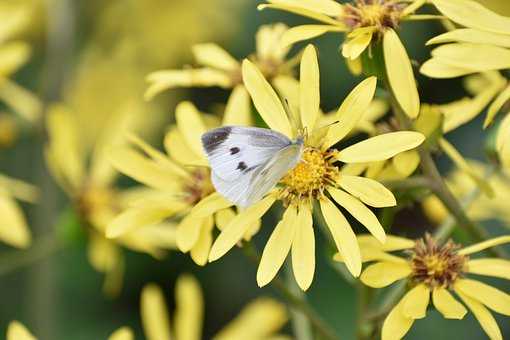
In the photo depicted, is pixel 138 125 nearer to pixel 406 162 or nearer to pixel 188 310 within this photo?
pixel 188 310

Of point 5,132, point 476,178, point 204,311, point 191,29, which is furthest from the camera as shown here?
point 191,29

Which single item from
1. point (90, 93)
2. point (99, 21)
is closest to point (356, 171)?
point (99, 21)

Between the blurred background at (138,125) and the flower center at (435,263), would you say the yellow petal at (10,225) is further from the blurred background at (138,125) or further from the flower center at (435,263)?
the flower center at (435,263)

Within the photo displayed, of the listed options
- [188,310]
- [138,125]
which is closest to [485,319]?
[188,310]

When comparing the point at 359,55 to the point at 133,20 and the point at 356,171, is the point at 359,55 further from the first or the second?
the point at 133,20

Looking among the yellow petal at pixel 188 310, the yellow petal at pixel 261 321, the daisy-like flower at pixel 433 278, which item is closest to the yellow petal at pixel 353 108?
the daisy-like flower at pixel 433 278

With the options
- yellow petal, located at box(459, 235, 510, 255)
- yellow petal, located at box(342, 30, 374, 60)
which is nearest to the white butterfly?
yellow petal, located at box(342, 30, 374, 60)

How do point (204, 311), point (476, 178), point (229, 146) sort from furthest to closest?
point (204, 311)
point (476, 178)
point (229, 146)
